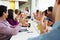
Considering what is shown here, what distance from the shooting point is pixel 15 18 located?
3.05 m

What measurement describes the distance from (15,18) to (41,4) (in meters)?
2.28

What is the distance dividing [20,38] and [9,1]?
11.8ft

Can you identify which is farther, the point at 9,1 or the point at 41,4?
the point at 9,1

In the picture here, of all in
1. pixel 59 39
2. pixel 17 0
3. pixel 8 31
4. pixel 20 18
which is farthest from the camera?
pixel 17 0

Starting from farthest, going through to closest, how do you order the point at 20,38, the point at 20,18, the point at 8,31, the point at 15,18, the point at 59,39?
the point at 15,18 → the point at 20,18 → the point at 20,38 → the point at 8,31 → the point at 59,39

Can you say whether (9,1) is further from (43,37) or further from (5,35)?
(43,37)

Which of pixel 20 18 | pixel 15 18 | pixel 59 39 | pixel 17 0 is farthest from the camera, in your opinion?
pixel 17 0

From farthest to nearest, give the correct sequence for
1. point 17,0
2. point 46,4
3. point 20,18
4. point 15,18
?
point 17,0, point 46,4, point 15,18, point 20,18

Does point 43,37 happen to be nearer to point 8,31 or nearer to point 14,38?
point 8,31

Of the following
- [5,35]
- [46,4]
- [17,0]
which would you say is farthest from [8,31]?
[17,0]

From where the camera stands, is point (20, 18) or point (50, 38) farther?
point (20, 18)

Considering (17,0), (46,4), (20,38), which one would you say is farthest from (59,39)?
(17,0)

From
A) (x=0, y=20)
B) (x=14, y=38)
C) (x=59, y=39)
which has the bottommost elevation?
(x=14, y=38)

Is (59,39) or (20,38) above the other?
(59,39)
